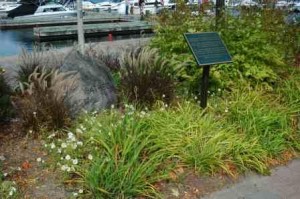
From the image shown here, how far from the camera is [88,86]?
587 cm

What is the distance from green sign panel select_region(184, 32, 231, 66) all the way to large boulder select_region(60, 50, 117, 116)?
4.68 ft

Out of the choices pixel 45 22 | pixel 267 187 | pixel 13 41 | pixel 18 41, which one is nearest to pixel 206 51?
pixel 267 187

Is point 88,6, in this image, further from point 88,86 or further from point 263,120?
point 263,120

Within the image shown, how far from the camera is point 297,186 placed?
4.38 m

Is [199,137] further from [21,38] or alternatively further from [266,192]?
[21,38]

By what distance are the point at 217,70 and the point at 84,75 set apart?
7.33ft

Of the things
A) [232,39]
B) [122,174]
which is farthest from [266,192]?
[232,39]

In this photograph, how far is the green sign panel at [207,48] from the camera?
5422mm

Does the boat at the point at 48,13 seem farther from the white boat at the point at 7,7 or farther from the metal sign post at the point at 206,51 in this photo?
the metal sign post at the point at 206,51

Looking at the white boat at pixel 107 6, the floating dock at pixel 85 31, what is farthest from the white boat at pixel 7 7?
the floating dock at pixel 85 31

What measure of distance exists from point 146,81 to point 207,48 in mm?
1113

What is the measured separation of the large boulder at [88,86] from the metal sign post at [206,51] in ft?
4.55

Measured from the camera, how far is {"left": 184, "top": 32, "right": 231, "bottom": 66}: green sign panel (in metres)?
5.42

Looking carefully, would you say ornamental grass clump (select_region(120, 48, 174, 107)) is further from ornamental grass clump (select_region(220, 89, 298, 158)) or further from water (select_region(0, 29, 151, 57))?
water (select_region(0, 29, 151, 57))
